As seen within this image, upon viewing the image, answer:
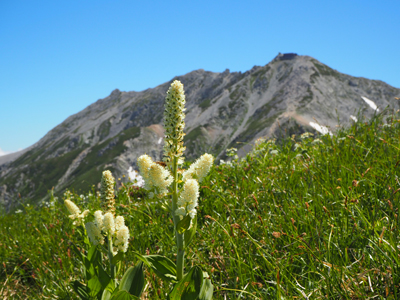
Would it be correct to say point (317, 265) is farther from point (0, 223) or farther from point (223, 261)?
point (0, 223)

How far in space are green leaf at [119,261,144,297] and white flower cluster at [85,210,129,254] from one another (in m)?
0.55

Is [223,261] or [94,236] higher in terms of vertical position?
[94,236]

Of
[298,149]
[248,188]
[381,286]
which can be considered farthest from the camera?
[298,149]

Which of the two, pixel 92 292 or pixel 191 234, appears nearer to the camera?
pixel 191 234

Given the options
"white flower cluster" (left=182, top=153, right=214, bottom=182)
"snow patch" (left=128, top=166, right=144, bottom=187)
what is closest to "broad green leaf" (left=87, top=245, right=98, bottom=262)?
"white flower cluster" (left=182, top=153, right=214, bottom=182)

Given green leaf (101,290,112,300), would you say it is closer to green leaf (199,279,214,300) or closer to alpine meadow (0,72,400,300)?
alpine meadow (0,72,400,300)

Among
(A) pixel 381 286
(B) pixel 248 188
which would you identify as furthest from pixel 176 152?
(B) pixel 248 188

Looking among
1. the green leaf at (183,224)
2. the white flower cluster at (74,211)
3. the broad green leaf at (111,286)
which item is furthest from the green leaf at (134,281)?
the white flower cluster at (74,211)

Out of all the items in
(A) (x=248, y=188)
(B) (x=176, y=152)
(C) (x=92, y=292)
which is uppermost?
(B) (x=176, y=152)

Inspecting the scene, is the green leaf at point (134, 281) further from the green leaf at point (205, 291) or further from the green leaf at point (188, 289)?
the green leaf at point (205, 291)

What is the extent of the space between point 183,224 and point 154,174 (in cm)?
59

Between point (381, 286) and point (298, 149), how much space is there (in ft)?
15.6

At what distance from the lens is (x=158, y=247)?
15.5 ft

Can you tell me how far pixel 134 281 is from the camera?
2.84 metres
